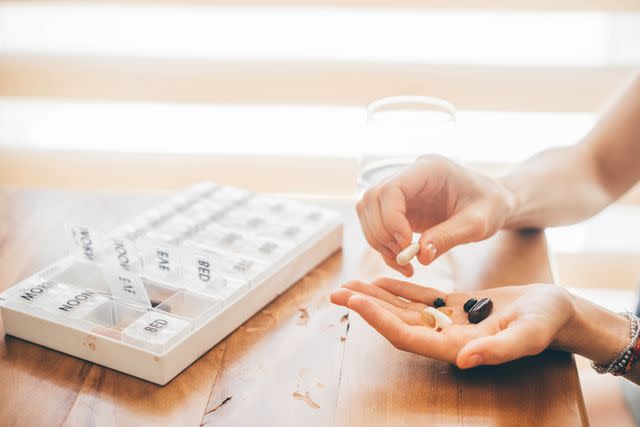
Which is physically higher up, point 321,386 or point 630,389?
point 321,386

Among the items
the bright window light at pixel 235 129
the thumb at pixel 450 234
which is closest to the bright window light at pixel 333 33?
the bright window light at pixel 235 129

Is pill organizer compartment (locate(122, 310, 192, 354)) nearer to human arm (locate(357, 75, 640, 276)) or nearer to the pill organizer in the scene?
the pill organizer

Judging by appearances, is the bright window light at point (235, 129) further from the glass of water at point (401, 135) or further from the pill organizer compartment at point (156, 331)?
the pill organizer compartment at point (156, 331)

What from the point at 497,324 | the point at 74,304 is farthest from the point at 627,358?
the point at 74,304

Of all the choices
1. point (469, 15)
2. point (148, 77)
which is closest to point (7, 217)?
point (148, 77)

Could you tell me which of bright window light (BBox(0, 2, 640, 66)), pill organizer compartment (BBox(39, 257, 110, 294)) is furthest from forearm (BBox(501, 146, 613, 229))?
bright window light (BBox(0, 2, 640, 66))

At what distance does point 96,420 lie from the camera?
85 cm

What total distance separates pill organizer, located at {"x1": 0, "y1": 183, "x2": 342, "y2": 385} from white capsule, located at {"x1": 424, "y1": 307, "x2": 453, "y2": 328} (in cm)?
23

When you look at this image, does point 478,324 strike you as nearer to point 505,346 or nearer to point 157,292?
point 505,346

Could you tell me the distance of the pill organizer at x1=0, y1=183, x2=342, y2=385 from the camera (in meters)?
0.92

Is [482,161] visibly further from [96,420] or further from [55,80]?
[96,420]

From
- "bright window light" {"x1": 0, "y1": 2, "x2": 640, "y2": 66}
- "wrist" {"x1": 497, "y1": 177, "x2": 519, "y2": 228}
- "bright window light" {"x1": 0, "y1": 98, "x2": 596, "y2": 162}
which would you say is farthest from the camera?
"bright window light" {"x1": 0, "y1": 98, "x2": 596, "y2": 162}

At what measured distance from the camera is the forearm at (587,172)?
1.28 m

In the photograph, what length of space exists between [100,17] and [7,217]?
977mm
